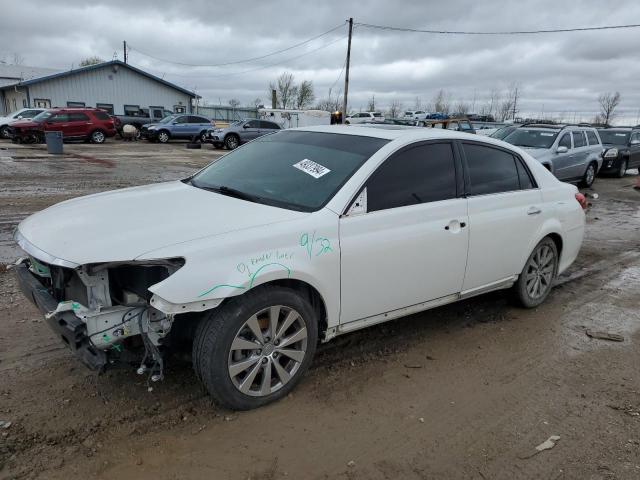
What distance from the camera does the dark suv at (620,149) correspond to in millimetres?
18109

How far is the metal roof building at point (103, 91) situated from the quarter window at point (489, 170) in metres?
A: 35.9

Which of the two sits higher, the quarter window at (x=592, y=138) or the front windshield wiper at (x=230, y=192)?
the front windshield wiper at (x=230, y=192)

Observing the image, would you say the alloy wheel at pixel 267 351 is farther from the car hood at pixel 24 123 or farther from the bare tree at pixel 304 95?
the bare tree at pixel 304 95

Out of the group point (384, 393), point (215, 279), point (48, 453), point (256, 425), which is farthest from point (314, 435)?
point (48, 453)

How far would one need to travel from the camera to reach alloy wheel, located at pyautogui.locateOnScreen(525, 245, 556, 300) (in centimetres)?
491

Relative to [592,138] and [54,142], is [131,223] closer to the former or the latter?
[592,138]

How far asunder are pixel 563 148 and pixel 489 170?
33.0 ft

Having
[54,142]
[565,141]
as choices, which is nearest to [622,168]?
[565,141]

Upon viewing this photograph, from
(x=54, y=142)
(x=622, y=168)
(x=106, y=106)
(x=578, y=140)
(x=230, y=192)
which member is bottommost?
(x=622, y=168)

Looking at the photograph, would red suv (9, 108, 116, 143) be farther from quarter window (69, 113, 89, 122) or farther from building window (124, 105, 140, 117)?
building window (124, 105, 140, 117)

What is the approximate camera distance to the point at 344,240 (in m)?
3.32

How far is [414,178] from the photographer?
12.6 feet

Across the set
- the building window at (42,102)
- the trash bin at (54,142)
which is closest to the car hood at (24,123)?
the trash bin at (54,142)

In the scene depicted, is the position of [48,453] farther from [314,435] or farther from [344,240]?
[344,240]
